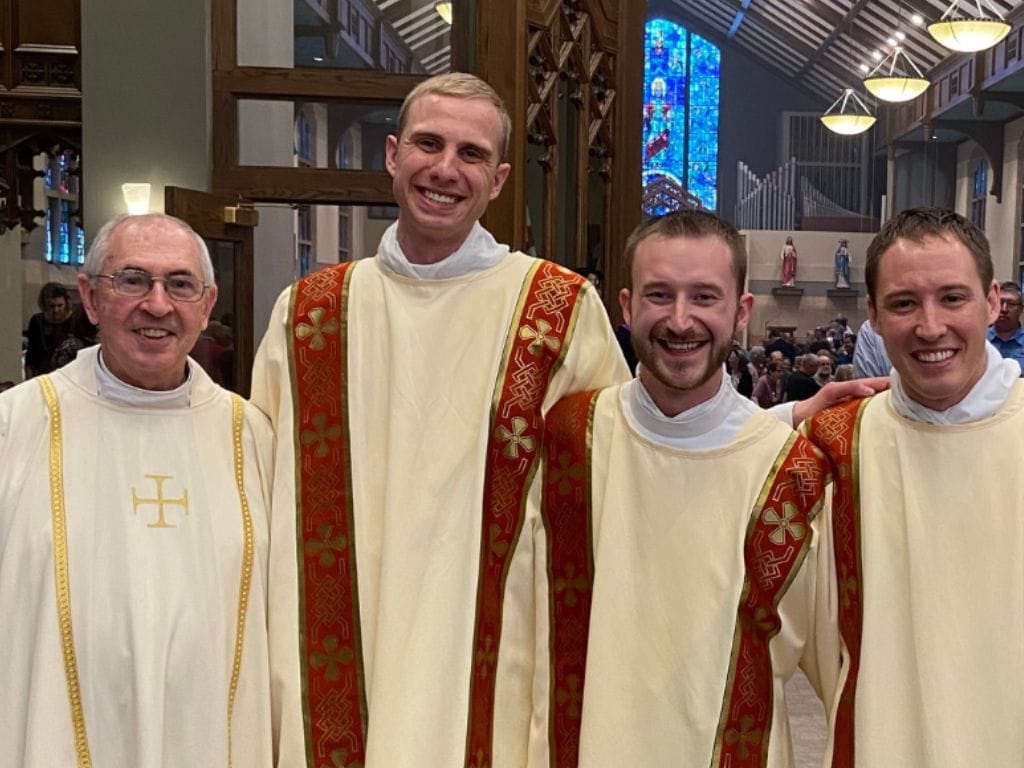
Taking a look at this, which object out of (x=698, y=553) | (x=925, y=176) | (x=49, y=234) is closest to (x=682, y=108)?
(x=925, y=176)

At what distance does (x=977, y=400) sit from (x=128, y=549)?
1340mm

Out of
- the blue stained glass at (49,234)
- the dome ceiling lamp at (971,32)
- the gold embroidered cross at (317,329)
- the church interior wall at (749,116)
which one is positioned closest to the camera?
the gold embroidered cross at (317,329)

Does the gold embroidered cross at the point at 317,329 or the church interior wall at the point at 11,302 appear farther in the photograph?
the church interior wall at the point at 11,302

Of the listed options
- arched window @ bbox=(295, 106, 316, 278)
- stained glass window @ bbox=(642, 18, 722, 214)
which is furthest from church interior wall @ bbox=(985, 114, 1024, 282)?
arched window @ bbox=(295, 106, 316, 278)

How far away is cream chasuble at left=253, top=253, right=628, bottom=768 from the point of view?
213cm

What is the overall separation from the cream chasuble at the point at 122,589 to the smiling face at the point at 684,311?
0.74m

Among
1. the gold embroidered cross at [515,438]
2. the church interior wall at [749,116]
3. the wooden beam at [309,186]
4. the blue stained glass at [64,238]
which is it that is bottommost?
the gold embroidered cross at [515,438]

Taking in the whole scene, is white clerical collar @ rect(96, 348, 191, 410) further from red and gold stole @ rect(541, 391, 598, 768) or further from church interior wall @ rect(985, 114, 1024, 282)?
church interior wall @ rect(985, 114, 1024, 282)

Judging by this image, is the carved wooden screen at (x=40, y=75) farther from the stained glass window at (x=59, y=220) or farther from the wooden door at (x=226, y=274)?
the stained glass window at (x=59, y=220)

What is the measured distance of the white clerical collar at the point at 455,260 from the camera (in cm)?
221

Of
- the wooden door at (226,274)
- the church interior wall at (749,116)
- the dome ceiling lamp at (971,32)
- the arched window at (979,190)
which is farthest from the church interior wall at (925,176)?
the wooden door at (226,274)

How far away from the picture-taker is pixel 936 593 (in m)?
1.95

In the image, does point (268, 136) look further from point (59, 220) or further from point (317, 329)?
point (59, 220)

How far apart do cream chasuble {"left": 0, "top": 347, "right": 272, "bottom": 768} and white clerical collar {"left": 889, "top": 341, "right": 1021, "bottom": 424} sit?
1.09m
